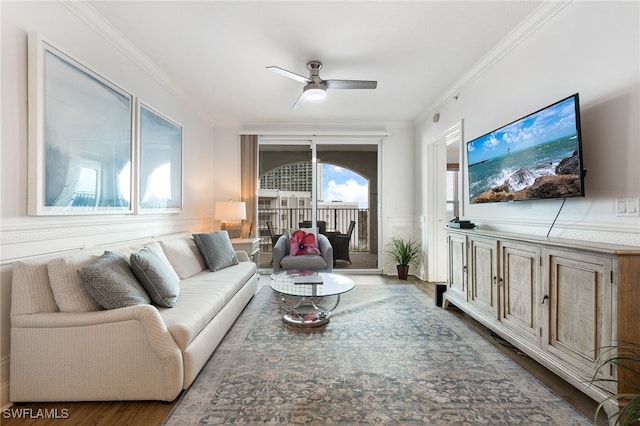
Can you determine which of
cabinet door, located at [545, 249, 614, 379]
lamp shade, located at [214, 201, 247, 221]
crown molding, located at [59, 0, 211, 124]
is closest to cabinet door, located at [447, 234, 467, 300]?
cabinet door, located at [545, 249, 614, 379]

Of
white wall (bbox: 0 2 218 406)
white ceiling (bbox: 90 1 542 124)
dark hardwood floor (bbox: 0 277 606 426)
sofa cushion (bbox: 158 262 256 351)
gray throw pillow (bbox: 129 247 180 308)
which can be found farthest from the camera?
white ceiling (bbox: 90 1 542 124)

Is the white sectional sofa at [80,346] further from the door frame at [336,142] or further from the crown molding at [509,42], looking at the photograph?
the door frame at [336,142]

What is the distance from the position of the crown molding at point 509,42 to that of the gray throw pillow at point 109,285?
3.43m

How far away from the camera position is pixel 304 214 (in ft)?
18.4

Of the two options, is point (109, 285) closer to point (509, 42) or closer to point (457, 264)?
point (457, 264)

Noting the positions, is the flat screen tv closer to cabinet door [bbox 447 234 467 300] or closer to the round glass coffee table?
cabinet door [bbox 447 234 467 300]

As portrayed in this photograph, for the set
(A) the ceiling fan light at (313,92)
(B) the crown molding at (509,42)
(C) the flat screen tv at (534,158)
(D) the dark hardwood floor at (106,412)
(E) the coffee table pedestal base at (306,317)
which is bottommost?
(D) the dark hardwood floor at (106,412)

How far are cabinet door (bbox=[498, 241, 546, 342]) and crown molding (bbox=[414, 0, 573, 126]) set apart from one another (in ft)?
5.56

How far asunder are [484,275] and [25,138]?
3398 millimetres

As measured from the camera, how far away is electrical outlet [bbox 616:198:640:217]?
1.62m

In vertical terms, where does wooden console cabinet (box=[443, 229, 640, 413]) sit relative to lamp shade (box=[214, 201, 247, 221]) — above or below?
below

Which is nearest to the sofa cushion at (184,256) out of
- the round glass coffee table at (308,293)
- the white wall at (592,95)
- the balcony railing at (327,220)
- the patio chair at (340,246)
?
the round glass coffee table at (308,293)

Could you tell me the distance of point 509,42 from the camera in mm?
2562

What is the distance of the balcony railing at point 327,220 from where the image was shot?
550 cm
